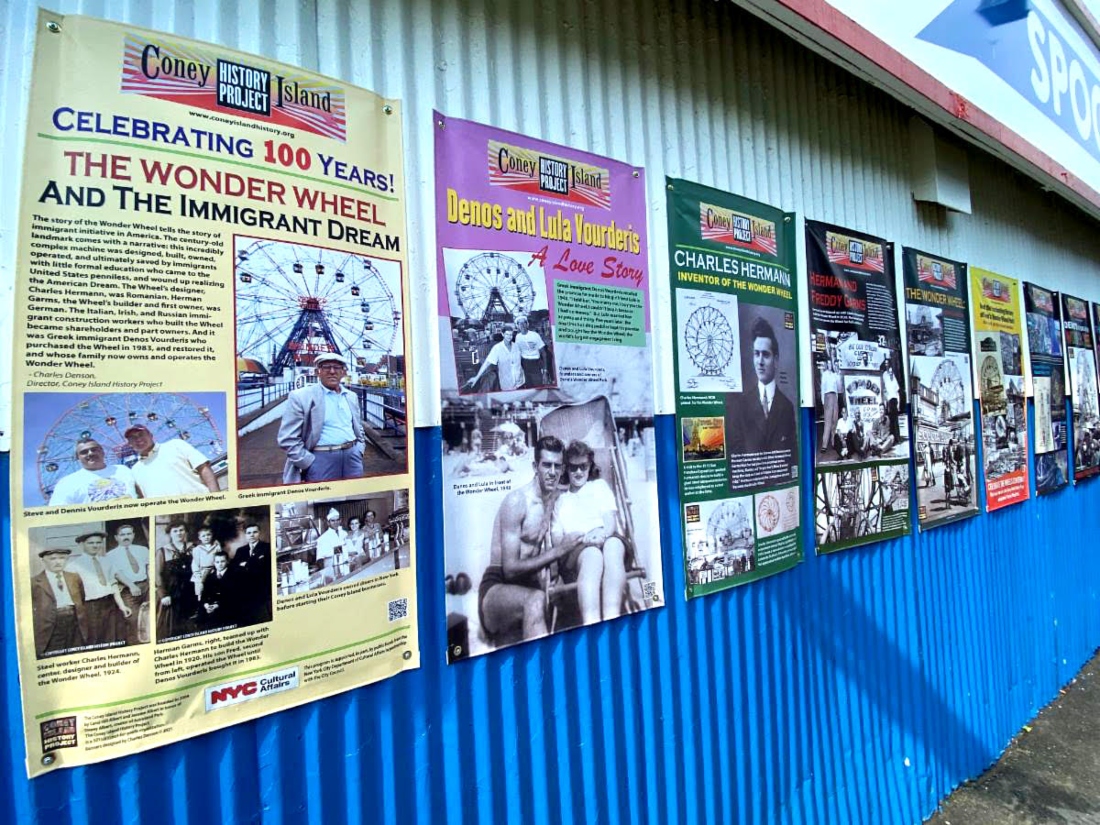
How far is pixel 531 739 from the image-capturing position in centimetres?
213

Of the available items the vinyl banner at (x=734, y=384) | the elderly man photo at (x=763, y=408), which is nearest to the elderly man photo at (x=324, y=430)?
the vinyl banner at (x=734, y=384)

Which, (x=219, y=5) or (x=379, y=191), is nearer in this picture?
(x=219, y=5)

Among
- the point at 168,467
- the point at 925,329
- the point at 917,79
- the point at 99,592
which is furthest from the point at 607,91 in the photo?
the point at 925,329

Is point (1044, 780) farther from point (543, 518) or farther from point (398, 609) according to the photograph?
point (398, 609)

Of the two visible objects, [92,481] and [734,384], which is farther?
[734,384]

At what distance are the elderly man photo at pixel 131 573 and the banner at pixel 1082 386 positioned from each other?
6.72 meters

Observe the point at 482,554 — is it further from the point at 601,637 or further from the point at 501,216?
the point at 501,216

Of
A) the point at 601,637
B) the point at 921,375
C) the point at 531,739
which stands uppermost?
the point at 921,375

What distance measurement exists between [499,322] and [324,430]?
0.66 m

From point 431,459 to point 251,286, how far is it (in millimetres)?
683

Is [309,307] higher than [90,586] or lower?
higher

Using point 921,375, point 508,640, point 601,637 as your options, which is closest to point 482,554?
point 508,640

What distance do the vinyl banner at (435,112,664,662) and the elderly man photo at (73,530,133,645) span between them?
0.83m

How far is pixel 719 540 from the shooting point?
2.72m
